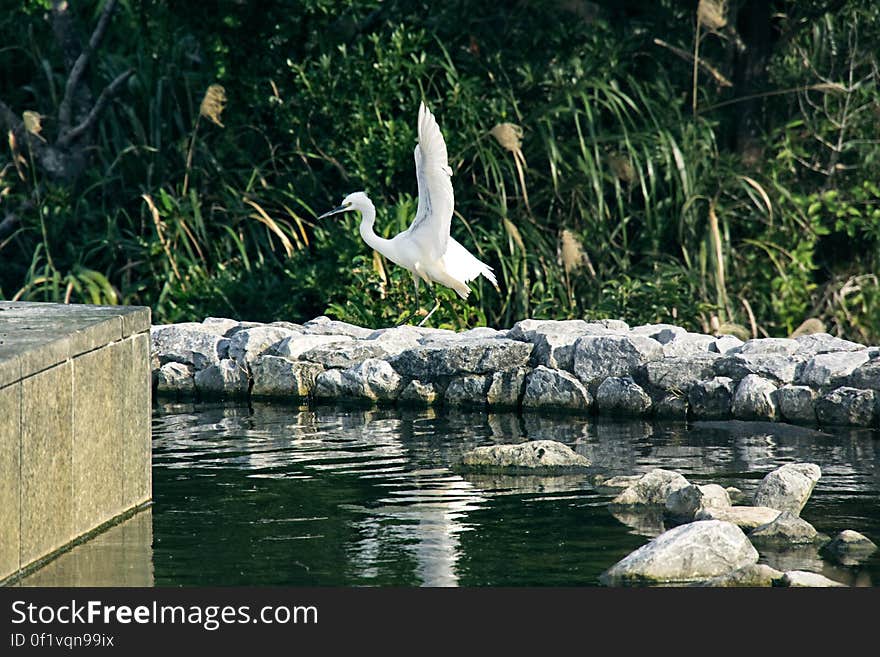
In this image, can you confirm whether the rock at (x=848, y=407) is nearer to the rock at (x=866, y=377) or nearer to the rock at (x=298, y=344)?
the rock at (x=866, y=377)

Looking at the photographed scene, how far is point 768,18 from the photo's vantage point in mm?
14539

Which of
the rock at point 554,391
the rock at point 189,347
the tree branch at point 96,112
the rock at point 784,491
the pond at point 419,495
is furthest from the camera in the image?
the tree branch at point 96,112

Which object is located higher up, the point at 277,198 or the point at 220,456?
the point at 277,198

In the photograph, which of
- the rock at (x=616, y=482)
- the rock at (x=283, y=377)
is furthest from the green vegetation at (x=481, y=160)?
the rock at (x=616, y=482)

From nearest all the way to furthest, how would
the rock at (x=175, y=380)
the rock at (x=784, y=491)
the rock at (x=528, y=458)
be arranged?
1. the rock at (x=784, y=491)
2. the rock at (x=528, y=458)
3. the rock at (x=175, y=380)

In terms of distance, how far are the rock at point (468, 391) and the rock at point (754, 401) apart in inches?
60.5

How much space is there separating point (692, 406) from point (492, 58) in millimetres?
5187

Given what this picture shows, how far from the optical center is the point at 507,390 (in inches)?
404

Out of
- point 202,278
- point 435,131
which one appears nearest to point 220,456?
point 435,131

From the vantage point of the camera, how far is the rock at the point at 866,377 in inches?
371

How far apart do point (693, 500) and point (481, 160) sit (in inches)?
266

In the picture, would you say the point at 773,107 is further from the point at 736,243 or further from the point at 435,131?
the point at 435,131

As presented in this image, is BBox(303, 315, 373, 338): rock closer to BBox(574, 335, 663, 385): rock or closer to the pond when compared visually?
the pond

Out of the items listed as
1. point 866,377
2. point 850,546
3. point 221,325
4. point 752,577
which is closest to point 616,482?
point 850,546
